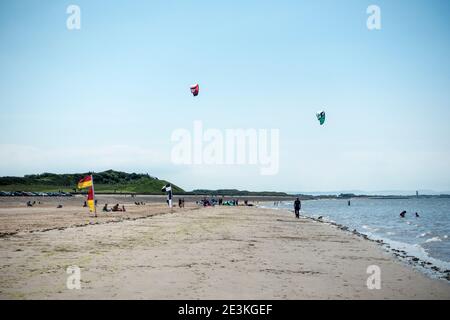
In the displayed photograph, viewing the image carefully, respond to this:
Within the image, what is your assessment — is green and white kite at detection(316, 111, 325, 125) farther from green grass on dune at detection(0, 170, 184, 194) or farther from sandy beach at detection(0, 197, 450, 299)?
green grass on dune at detection(0, 170, 184, 194)

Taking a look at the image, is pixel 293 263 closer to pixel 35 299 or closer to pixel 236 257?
pixel 236 257

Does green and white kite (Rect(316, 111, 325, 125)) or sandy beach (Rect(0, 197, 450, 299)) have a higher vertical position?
green and white kite (Rect(316, 111, 325, 125))

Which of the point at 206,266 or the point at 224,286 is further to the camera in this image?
the point at 206,266

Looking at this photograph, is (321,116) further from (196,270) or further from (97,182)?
(97,182)

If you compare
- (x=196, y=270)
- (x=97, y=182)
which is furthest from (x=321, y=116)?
(x=97, y=182)

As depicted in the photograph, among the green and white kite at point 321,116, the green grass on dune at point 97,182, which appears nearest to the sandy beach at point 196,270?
the green and white kite at point 321,116

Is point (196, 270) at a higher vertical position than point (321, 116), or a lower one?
lower

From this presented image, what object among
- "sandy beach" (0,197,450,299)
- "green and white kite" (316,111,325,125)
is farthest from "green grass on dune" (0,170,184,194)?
"sandy beach" (0,197,450,299)
